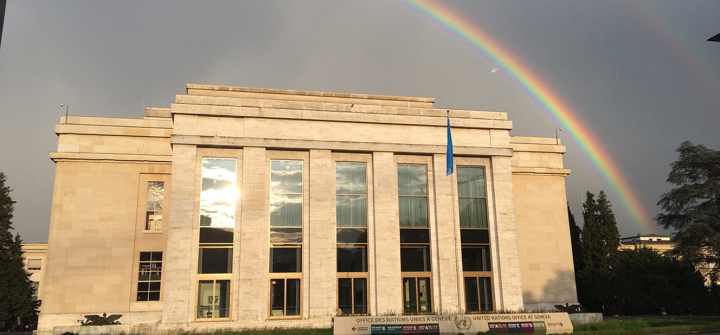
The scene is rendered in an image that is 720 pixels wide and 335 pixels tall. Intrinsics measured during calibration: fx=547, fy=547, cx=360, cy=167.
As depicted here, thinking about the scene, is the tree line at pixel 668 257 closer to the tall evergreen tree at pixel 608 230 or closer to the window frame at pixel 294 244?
the tall evergreen tree at pixel 608 230

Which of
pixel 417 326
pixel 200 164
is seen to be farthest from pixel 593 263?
pixel 200 164

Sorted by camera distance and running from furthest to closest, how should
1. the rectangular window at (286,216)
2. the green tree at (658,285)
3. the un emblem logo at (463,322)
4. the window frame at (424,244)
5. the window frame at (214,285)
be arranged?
the green tree at (658,285)
the window frame at (424,244)
the rectangular window at (286,216)
the window frame at (214,285)
the un emblem logo at (463,322)

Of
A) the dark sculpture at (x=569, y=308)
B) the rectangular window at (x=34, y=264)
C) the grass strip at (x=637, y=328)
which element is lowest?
the grass strip at (x=637, y=328)

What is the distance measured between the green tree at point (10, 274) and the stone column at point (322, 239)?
2594cm

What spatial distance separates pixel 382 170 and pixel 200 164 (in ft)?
35.8

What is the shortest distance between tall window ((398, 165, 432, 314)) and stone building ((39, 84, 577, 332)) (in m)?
0.08

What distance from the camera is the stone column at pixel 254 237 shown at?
3025cm

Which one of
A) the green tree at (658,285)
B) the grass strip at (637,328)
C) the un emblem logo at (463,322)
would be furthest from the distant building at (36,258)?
the green tree at (658,285)

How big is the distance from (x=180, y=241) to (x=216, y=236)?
1997mm

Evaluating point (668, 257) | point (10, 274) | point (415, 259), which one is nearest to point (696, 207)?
point (668, 257)

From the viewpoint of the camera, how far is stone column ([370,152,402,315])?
105 ft

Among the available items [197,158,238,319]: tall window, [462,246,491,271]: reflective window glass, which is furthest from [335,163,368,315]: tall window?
[462,246,491,271]: reflective window glass

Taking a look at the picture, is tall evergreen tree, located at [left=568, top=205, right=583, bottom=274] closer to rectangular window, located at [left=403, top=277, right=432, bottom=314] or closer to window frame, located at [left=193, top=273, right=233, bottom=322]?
rectangular window, located at [left=403, top=277, right=432, bottom=314]

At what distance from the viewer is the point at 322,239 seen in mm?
31953
